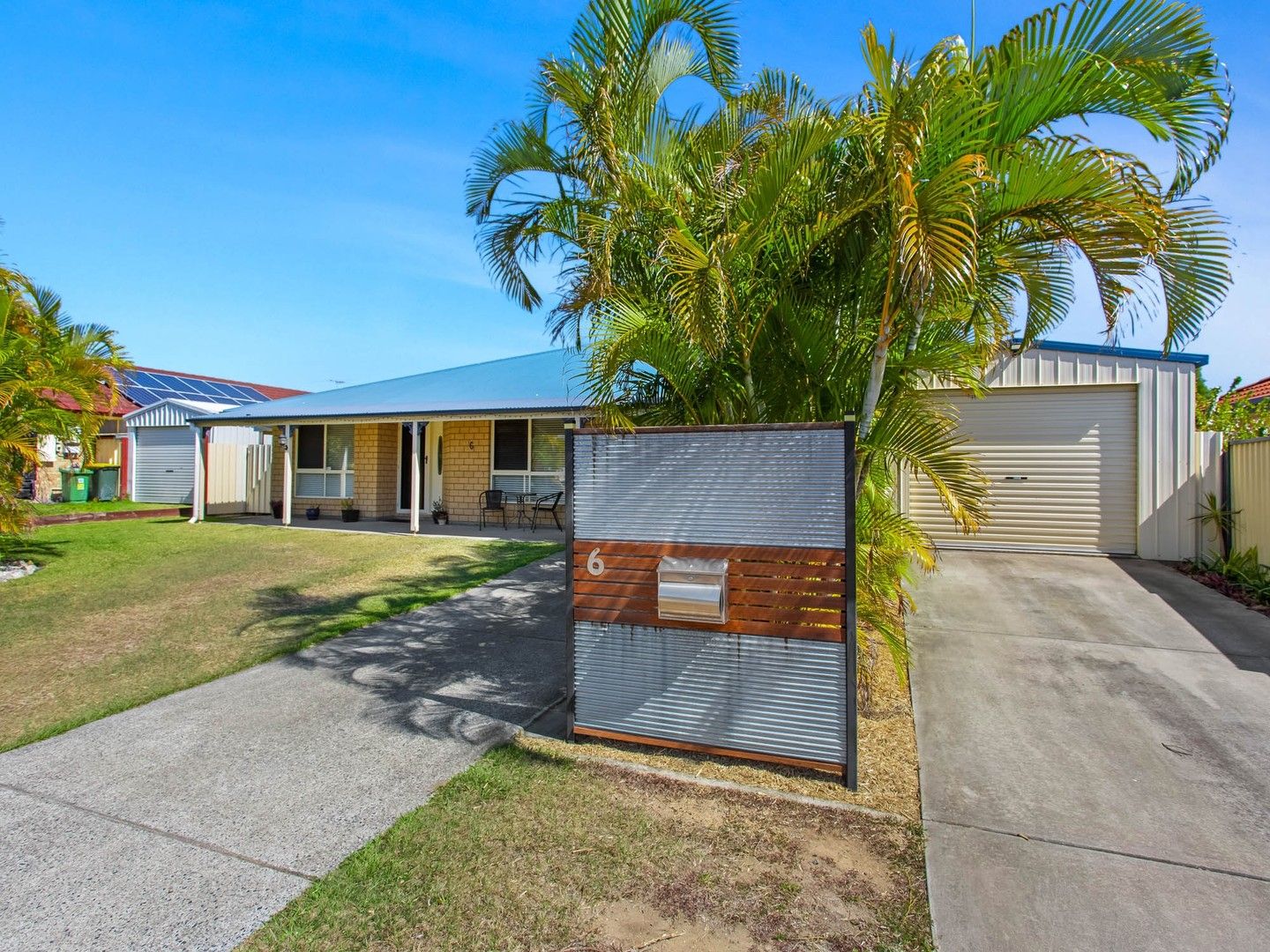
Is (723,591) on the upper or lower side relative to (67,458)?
lower

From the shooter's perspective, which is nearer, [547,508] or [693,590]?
[693,590]

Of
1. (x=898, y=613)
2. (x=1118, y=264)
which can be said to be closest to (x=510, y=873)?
(x=898, y=613)

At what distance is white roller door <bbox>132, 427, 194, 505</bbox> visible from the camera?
21203mm

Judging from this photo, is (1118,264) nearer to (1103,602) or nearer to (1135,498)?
(1103,602)

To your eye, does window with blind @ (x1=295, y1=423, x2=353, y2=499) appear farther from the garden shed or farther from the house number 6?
the house number 6

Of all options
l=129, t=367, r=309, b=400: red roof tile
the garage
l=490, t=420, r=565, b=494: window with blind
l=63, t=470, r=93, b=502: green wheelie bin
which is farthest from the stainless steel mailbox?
l=129, t=367, r=309, b=400: red roof tile

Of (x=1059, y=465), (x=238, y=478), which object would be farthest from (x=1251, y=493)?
(x=238, y=478)

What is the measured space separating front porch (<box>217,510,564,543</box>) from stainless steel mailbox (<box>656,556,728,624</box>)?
28.1 feet

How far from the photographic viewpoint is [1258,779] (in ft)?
11.3

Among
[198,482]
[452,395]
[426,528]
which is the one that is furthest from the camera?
[198,482]

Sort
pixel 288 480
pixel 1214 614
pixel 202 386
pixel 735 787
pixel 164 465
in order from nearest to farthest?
pixel 735 787 → pixel 1214 614 → pixel 288 480 → pixel 164 465 → pixel 202 386

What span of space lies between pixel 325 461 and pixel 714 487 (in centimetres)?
1532

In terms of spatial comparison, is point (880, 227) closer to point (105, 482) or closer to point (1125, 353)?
point (1125, 353)

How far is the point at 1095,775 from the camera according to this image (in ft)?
11.5
